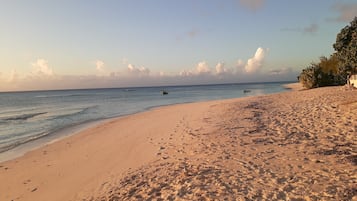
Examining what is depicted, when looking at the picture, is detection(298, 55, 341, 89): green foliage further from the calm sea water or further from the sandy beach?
the sandy beach

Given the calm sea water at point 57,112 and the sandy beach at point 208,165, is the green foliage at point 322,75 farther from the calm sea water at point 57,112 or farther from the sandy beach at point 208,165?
the sandy beach at point 208,165

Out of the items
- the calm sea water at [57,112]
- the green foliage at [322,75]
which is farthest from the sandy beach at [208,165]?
the green foliage at [322,75]

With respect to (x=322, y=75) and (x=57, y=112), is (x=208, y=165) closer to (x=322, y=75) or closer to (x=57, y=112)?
(x=57, y=112)

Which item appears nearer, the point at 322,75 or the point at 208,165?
the point at 208,165

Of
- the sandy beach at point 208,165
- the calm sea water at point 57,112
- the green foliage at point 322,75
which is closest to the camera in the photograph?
the sandy beach at point 208,165

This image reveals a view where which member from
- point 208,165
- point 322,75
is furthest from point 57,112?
point 322,75

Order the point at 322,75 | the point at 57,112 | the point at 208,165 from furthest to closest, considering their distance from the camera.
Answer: the point at 322,75 < the point at 57,112 < the point at 208,165

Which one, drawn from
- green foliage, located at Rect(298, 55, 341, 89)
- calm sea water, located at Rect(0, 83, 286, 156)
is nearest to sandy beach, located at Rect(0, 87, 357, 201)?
calm sea water, located at Rect(0, 83, 286, 156)

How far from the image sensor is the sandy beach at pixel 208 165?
21.1 feet

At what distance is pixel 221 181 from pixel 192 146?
396cm

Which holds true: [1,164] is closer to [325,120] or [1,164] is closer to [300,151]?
[300,151]

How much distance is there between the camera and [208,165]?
27.1 ft

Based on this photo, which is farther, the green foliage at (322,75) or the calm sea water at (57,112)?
the green foliage at (322,75)

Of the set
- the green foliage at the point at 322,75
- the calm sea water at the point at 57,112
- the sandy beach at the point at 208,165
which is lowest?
the calm sea water at the point at 57,112
